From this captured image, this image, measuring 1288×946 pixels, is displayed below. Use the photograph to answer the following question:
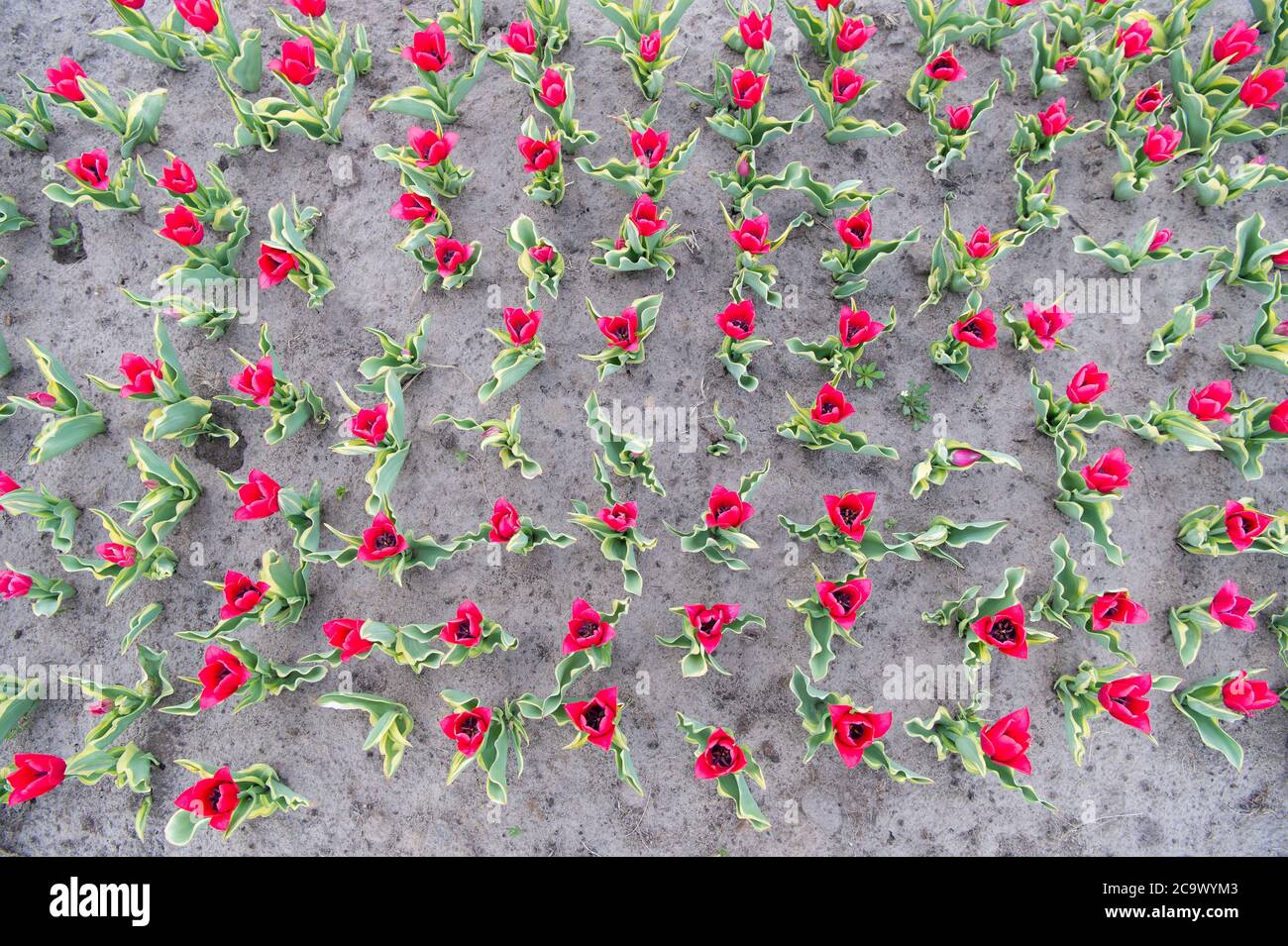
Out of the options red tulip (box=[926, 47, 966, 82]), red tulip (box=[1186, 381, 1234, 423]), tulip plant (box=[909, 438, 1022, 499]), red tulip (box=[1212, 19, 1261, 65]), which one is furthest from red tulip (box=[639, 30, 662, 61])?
red tulip (box=[1186, 381, 1234, 423])

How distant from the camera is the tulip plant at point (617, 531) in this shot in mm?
3186

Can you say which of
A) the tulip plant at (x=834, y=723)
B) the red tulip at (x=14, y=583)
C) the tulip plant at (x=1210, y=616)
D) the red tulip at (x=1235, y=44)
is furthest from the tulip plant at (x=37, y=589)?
the red tulip at (x=1235, y=44)

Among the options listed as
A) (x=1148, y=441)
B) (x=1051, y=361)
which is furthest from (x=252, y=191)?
(x=1148, y=441)

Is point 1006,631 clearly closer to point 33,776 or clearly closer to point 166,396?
point 166,396

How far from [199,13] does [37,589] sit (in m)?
2.74

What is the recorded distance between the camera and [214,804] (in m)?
2.97

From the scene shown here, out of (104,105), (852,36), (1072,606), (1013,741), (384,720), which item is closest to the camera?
(1013,741)

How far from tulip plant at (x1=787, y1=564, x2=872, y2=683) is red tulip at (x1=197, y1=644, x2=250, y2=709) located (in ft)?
7.43

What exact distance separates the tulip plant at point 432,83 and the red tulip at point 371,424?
56.2 inches

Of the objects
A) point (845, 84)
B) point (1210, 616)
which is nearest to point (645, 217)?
point (845, 84)

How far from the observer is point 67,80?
365cm

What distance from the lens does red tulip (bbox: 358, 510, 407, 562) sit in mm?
3205

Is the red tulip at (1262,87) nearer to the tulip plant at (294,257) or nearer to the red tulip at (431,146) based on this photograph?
the red tulip at (431,146)

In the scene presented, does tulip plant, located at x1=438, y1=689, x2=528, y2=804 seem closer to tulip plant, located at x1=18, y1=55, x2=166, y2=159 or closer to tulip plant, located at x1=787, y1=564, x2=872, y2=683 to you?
tulip plant, located at x1=787, y1=564, x2=872, y2=683
